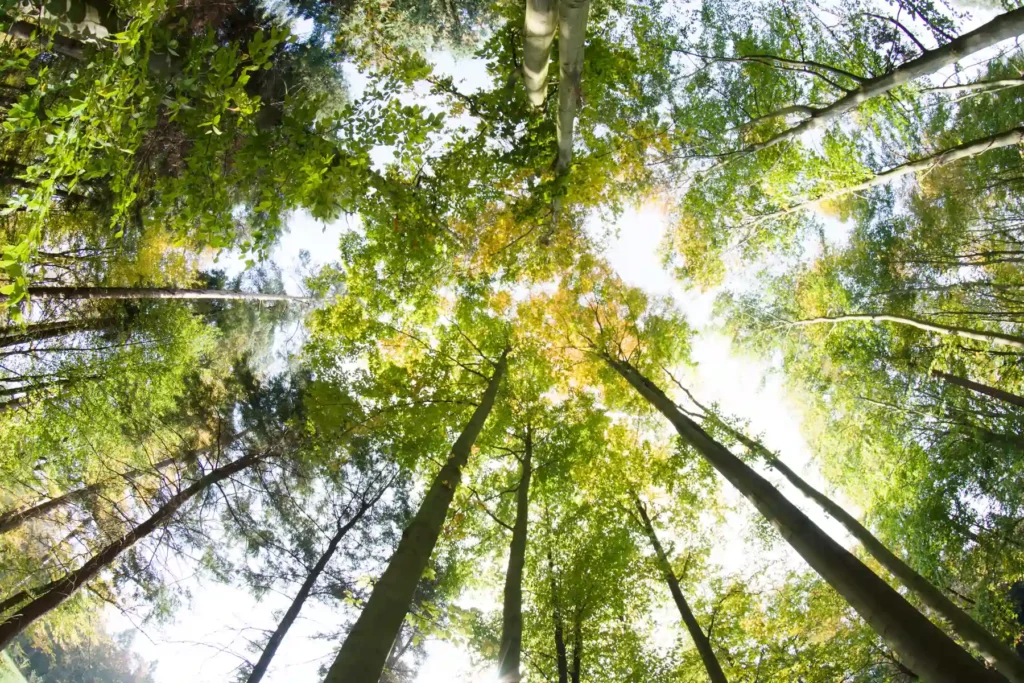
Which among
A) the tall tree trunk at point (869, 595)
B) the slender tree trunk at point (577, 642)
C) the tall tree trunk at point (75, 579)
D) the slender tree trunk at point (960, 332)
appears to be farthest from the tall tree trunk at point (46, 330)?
the slender tree trunk at point (960, 332)

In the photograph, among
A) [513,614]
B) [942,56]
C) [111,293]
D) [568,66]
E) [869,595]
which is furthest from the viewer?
[111,293]

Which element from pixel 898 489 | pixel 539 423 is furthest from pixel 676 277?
pixel 898 489

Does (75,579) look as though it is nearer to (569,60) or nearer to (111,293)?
(111,293)

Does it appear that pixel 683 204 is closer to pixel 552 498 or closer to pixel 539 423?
pixel 539 423

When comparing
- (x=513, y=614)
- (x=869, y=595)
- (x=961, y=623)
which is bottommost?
(x=869, y=595)

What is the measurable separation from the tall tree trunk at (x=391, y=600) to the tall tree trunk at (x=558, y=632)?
5083 mm

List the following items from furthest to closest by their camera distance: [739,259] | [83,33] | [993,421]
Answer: [739,259] < [993,421] < [83,33]

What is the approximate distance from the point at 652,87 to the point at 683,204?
108 inches

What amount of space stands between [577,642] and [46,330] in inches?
475

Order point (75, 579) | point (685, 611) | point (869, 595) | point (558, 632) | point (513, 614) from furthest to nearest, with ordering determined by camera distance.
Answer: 1. point (558, 632)
2. point (685, 611)
3. point (75, 579)
4. point (513, 614)
5. point (869, 595)

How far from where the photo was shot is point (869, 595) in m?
2.82

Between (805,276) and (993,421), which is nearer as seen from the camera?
(993,421)

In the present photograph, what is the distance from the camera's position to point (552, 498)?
9836mm

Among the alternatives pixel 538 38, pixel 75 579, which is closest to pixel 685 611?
pixel 538 38
